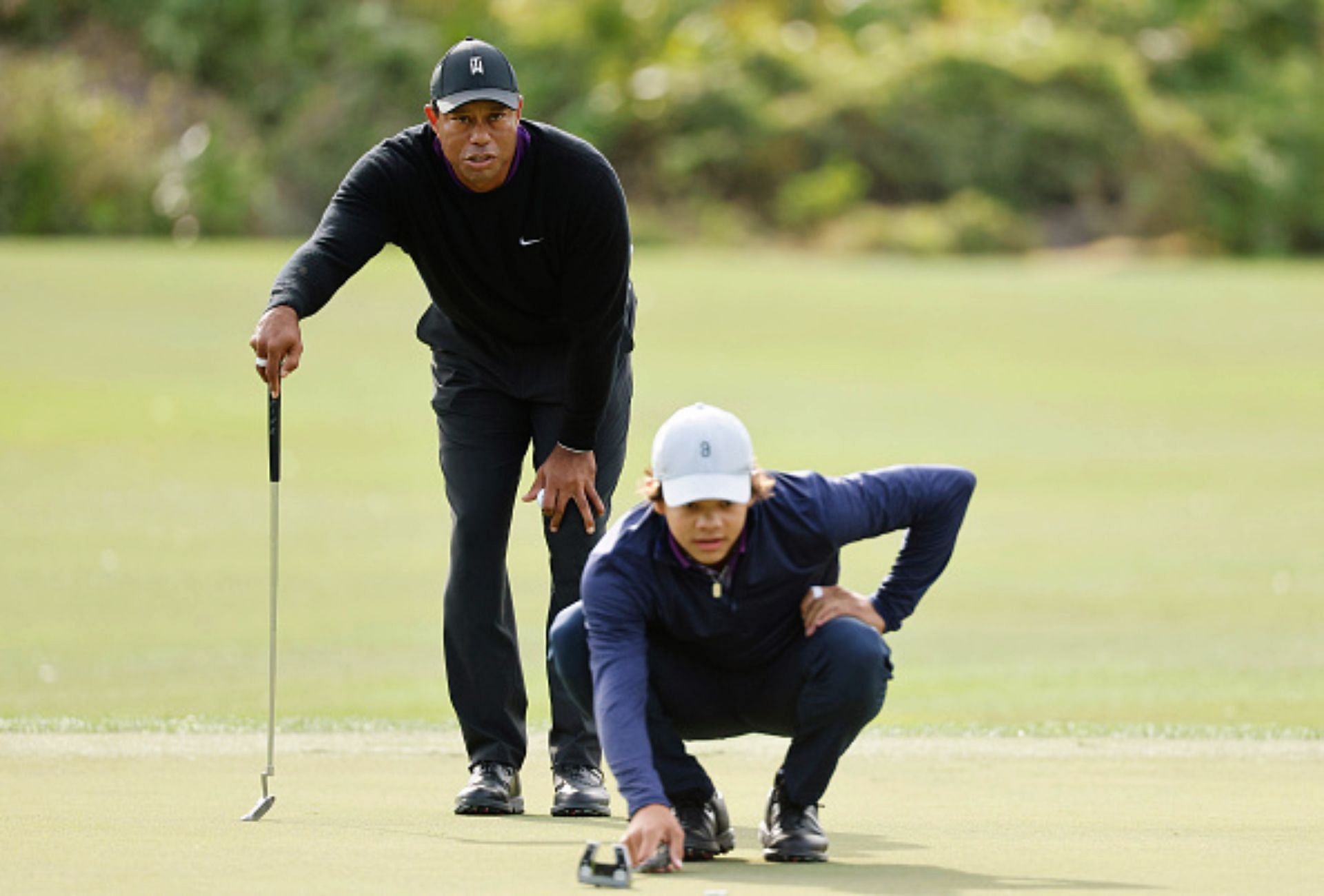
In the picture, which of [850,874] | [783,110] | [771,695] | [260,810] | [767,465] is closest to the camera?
[850,874]

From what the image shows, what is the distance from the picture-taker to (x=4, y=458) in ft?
59.6

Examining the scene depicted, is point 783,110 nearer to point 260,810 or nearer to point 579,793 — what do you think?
point 579,793

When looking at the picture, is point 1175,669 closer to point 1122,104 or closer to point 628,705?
point 628,705

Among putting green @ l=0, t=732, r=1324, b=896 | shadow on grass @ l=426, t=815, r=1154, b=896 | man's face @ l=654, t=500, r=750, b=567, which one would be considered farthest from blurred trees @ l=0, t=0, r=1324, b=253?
man's face @ l=654, t=500, r=750, b=567

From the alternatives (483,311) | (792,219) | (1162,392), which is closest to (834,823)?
(483,311)

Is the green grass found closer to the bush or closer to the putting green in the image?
the putting green

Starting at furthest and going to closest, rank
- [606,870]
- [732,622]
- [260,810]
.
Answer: [260,810] < [732,622] < [606,870]

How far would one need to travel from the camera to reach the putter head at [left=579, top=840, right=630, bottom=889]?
185 inches

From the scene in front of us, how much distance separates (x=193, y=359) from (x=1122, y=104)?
17.4 meters

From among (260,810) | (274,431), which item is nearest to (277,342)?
(274,431)

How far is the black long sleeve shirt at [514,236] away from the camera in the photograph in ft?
20.1

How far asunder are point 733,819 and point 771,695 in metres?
0.79

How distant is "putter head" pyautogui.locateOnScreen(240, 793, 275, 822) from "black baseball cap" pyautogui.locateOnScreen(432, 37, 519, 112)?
1.70 metres

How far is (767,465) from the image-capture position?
18.1m
